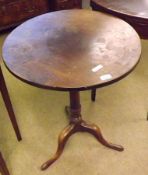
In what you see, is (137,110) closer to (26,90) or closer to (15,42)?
(26,90)

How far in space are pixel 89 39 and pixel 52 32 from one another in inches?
7.8

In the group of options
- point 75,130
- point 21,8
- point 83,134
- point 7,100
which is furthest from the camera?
point 21,8

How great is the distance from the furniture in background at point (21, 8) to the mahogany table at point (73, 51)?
3.63 feet

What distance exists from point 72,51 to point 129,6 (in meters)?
0.55

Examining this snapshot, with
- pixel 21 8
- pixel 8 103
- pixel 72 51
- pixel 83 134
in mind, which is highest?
pixel 72 51

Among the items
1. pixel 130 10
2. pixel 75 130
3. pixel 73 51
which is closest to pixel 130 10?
pixel 130 10

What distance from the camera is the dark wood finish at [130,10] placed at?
1341 mm

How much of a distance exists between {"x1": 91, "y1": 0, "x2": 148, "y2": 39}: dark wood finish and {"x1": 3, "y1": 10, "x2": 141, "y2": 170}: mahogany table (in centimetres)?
11

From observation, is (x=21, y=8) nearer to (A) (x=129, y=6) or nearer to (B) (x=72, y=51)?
(A) (x=129, y=6)

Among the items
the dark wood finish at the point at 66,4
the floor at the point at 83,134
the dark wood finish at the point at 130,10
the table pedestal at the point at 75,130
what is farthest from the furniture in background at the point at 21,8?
the table pedestal at the point at 75,130

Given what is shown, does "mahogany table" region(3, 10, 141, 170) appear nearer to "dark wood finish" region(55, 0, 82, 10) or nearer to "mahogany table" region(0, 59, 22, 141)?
"mahogany table" region(0, 59, 22, 141)

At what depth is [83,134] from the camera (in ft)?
5.26

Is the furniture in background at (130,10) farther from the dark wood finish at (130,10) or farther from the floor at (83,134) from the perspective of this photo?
the floor at (83,134)

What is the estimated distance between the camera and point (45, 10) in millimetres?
2543
